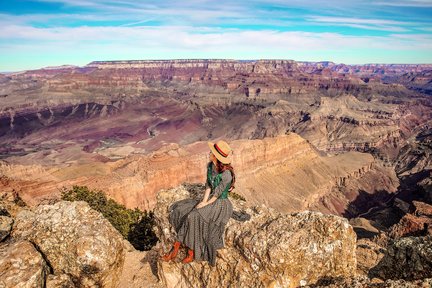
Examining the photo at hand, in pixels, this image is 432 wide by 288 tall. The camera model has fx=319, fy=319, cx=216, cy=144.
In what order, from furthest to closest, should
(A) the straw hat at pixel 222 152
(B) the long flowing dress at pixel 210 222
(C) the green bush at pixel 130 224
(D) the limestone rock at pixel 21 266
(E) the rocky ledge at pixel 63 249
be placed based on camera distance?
(C) the green bush at pixel 130 224 → (B) the long flowing dress at pixel 210 222 → (A) the straw hat at pixel 222 152 → (E) the rocky ledge at pixel 63 249 → (D) the limestone rock at pixel 21 266

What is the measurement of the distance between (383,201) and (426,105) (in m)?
164

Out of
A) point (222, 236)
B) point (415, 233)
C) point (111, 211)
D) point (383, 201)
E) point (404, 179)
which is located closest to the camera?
point (222, 236)

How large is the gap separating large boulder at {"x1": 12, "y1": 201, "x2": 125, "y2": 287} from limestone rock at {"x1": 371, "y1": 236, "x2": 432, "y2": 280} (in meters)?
7.93

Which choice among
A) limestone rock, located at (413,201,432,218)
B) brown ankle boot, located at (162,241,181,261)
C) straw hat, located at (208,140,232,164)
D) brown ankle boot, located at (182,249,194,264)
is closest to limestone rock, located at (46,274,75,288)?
Answer: brown ankle boot, located at (162,241,181,261)

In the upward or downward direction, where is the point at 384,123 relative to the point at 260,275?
downward

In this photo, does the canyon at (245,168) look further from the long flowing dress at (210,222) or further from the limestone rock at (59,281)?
the long flowing dress at (210,222)

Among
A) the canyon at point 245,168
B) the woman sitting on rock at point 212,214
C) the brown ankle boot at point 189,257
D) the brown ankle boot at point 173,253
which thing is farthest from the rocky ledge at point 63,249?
the woman sitting on rock at point 212,214

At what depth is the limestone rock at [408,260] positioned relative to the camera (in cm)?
793

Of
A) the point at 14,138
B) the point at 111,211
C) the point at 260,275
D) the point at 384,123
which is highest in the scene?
the point at 260,275

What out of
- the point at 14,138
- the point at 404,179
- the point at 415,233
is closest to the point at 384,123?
the point at 404,179

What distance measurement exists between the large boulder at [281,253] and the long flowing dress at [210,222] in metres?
0.32

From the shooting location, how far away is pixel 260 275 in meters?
8.11

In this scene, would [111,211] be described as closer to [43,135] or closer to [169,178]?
[169,178]

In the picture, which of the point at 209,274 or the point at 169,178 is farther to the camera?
the point at 169,178
